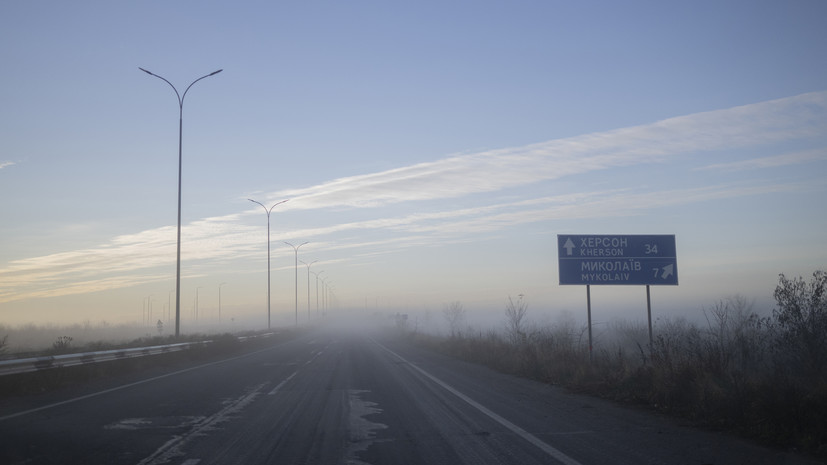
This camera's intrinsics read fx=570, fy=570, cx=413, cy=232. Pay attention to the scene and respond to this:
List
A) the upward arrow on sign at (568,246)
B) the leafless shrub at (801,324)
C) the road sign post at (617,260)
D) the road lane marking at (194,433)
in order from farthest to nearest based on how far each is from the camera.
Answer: the upward arrow on sign at (568,246)
the road sign post at (617,260)
the leafless shrub at (801,324)
the road lane marking at (194,433)

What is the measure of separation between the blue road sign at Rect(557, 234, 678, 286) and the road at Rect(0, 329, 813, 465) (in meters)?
5.40

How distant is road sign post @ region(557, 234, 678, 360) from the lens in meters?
19.3

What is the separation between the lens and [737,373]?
11.5 metres

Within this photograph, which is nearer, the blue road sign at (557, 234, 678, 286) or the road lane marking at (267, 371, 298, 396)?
the road lane marking at (267, 371, 298, 396)

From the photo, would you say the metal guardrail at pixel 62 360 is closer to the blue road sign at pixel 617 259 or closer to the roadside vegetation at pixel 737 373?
the roadside vegetation at pixel 737 373

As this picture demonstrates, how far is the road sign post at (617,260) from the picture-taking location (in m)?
19.3

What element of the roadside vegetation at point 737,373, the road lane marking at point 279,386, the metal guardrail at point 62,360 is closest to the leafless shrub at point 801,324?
the roadside vegetation at point 737,373

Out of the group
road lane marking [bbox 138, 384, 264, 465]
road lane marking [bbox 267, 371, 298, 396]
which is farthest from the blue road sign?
road lane marking [bbox 138, 384, 264, 465]

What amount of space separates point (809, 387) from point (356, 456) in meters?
7.63

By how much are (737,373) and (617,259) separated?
27.6 feet

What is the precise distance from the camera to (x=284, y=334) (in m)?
64.7

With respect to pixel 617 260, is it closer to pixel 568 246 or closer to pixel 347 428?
pixel 568 246

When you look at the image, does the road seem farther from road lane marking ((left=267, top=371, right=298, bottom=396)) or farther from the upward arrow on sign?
the upward arrow on sign

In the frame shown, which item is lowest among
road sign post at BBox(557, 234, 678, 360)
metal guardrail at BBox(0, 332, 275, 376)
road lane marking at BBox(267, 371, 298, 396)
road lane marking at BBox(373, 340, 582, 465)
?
road lane marking at BBox(267, 371, 298, 396)
